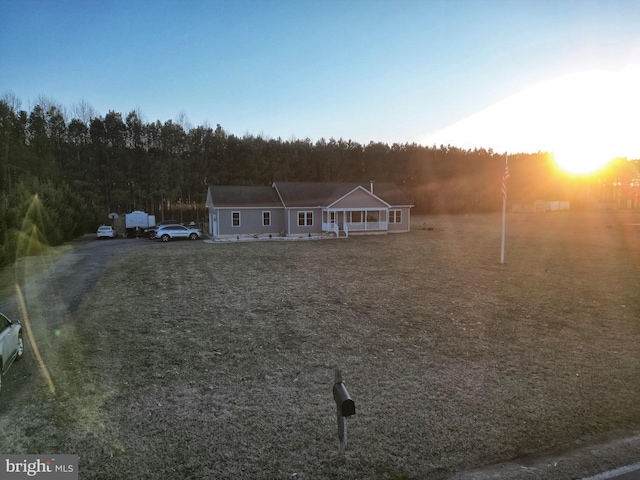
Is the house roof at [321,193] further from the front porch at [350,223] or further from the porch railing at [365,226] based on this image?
the porch railing at [365,226]

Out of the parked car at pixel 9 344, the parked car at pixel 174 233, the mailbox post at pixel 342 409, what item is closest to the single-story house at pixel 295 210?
the parked car at pixel 174 233

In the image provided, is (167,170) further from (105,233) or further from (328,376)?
(328,376)

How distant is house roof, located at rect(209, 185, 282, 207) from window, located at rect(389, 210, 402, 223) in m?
10.3

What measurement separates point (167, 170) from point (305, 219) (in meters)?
21.8

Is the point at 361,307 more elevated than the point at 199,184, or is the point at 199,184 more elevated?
the point at 199,184

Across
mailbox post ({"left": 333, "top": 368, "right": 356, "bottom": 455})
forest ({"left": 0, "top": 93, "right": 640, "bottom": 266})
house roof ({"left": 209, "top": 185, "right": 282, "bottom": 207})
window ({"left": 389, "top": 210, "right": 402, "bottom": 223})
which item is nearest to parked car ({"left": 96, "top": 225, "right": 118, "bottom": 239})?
forest ({"left": 0, "top": 93, "right": 640, "bottom": 266})

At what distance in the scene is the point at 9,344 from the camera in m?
7.00

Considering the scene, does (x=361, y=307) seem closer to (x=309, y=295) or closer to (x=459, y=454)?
(x=309, y=295)

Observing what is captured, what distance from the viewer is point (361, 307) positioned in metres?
11.7

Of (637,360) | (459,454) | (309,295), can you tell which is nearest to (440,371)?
(459,454)

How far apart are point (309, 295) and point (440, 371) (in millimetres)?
6259

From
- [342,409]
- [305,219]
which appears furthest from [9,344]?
[305,219]

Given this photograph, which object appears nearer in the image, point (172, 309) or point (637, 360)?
point (637, 360)

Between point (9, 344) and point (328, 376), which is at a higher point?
point (9, 344)
